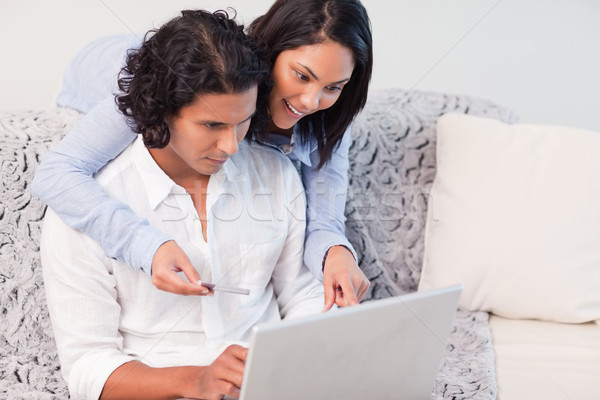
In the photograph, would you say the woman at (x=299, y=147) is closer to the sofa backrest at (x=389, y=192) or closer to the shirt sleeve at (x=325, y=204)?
the shirt sleeve at (x=325, y=204)

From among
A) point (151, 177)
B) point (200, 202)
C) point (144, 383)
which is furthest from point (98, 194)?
point (144, 383)

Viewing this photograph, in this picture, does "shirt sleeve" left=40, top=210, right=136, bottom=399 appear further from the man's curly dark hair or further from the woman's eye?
the woman's eye

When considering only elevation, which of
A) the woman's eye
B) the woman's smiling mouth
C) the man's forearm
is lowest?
the man's forearm

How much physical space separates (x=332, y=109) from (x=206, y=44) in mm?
448

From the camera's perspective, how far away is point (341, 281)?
1351mm

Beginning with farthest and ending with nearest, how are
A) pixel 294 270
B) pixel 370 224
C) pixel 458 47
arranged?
pixel 458 47
pixel 370 224
pixel 294 270

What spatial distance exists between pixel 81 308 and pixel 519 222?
3.56 feet

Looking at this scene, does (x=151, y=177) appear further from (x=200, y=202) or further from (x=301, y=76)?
(x=301, y=76)

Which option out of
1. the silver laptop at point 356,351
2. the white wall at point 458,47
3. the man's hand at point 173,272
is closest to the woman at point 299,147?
the man's hand at point 173,272

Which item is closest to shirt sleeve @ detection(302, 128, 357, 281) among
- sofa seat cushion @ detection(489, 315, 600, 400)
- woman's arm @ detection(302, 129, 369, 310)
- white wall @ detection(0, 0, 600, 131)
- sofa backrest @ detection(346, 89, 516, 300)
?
woman's arm @ detection(302, 129, 369, 310)

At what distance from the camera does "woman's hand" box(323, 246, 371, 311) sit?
1.33 meters

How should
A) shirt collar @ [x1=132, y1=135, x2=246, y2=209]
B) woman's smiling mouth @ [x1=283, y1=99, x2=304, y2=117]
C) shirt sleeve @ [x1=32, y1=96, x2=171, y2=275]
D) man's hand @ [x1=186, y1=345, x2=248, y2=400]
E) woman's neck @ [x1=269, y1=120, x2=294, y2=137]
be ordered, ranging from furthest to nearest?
woman's neck @ [x1=269, y1=120, x2=294, y2=137] < woman's smiling mouth @ [x1=283, y1=99, x2=304, y2=117] < shirt collar @ [x1=132, y1=135, x2=246, y2=209] < shirt sleeve @ [x1=32, y1=96, x2=171, y2=275] < man's hand @ [x1=186, y1=345, x2=248, y2=400]

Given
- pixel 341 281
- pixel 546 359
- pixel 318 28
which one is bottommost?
pixel 546 359

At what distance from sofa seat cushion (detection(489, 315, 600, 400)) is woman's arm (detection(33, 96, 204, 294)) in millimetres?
762
